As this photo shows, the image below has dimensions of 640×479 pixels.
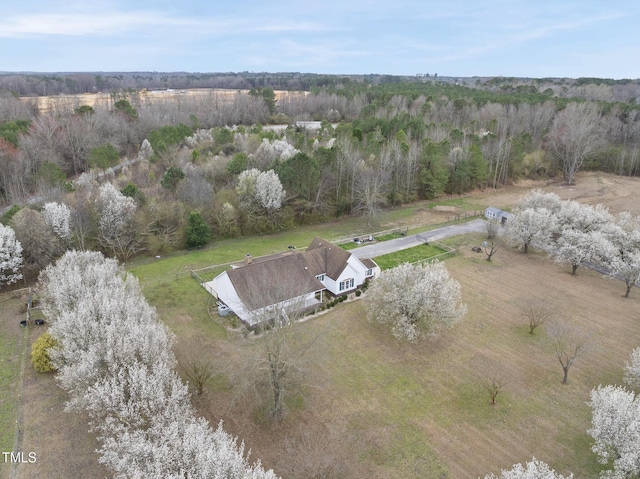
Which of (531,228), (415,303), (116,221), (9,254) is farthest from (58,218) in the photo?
(531,228)

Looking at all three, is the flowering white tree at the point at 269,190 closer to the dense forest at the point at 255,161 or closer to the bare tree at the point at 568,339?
the dense forest at the point at 255,161

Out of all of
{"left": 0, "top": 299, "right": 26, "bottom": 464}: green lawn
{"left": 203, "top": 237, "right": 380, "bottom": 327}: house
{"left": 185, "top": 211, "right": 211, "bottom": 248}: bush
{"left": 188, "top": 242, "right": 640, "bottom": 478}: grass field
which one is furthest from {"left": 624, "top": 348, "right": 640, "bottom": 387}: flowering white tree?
{"left": 185, "top": 211, "right": 211, "bottom": 248}: bush

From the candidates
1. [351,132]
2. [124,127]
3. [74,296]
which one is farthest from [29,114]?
[74,296]

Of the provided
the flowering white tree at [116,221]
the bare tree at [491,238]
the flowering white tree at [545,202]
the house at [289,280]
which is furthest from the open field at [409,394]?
the flowering white tree at [545,202]

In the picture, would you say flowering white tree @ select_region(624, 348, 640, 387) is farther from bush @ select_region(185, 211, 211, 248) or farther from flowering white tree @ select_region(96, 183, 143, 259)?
flowering white tree @ select_region(96, 183, 143, 259)

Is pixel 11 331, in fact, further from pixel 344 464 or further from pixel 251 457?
pixel 344 464

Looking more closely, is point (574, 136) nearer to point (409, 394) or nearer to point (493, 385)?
point (493, 385)
